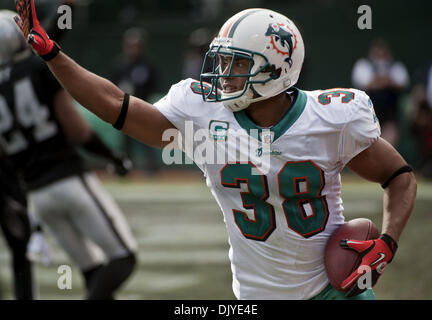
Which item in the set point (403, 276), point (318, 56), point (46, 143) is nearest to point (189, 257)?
point (403, 276)

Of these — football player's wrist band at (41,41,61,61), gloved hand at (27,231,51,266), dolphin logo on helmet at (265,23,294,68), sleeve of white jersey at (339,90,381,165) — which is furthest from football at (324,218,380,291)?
gloved hand at (27,231,51,266)

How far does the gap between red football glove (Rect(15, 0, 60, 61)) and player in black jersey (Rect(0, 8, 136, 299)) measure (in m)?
2.01

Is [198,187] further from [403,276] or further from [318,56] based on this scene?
[403,276]

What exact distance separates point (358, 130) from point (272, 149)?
0.37 m

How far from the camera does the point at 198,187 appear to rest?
12.5m

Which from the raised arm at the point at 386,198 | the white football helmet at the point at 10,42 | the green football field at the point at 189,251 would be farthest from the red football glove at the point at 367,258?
the white football helmet at the point at 10,42

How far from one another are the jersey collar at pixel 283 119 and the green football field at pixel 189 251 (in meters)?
2.74

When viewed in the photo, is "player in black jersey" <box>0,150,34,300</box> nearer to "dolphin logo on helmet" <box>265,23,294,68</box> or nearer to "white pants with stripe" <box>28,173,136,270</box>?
"white pants with stripe" <box>28,173,136,270</box>

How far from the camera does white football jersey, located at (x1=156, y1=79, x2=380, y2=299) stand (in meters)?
3.15

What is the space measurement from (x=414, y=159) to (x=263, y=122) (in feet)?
35.1

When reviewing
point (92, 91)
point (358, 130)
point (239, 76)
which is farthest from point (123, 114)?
point (358, 130)

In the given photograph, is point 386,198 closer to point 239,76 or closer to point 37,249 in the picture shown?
point 239,76

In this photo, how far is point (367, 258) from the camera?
315 centimetres

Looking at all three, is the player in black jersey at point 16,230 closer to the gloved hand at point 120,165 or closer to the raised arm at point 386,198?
the gloved hand at point 120,165
